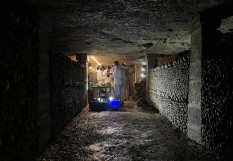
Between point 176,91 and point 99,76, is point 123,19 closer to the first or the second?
point 176,91

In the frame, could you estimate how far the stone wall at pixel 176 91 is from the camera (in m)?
5.40

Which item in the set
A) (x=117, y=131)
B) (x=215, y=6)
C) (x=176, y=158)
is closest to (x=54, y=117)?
(x=117, y=131)

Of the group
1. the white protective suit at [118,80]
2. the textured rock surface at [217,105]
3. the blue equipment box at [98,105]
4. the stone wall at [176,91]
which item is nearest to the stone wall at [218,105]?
the textured rock surface at [217,105]

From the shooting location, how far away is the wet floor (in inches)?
147

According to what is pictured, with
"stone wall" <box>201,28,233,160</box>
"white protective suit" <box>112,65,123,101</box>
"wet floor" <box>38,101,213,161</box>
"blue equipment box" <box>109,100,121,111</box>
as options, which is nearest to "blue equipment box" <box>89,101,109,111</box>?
"blue equipment box" <box>109,100,121,111</box>

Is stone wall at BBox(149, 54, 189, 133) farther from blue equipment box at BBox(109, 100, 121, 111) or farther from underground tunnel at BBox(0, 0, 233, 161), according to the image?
blue equipment box at BBox(109, 100, 121, 111)

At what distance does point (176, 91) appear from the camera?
243 inches

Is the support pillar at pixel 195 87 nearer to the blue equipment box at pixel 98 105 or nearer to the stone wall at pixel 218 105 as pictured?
the stone wall at pixel 218 105

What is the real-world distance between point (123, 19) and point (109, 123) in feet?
10.7

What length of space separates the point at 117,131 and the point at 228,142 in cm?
279

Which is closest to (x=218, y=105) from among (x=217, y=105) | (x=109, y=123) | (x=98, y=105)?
(x=217, y=105)

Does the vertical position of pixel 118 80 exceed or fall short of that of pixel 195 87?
it exceeds it

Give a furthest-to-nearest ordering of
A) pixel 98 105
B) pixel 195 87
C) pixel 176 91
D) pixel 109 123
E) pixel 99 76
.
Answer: pixel 99 76, pixel 98 105, pixel 109 123, pixel 176 91, pixel 195 87

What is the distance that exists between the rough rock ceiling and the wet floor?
2.81 metres
